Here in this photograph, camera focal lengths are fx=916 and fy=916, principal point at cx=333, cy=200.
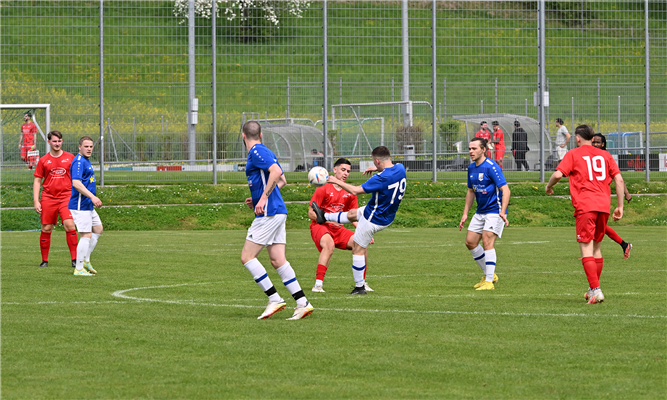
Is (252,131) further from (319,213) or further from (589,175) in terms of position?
(589,175)

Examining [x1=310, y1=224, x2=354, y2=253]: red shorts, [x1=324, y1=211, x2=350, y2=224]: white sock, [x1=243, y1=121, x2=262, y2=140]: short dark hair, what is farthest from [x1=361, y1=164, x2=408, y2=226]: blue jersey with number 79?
[x1=243, y1=121, x2=262, y2=140]: short dark hair

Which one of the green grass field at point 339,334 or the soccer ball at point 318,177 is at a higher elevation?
the soccer ball at point 318,177

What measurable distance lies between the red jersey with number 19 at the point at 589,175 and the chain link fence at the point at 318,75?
16009mm

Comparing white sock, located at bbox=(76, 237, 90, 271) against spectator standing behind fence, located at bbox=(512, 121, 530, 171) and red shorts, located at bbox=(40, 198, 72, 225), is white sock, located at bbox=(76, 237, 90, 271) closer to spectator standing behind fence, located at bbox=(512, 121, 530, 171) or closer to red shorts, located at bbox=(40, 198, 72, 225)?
red shorts, located at bbox=(40, 198, 72, 225)

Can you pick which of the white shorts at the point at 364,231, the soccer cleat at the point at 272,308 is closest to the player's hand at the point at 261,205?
the soccer cleat at the point at 272,308

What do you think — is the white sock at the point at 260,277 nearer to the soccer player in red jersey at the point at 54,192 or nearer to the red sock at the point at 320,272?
the red sock at the point at 320,272

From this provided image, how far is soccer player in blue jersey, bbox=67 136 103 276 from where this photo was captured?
43.5 ft

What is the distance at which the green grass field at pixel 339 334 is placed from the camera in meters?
6.06

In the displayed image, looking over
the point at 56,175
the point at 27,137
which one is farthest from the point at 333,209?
the point at 27,137

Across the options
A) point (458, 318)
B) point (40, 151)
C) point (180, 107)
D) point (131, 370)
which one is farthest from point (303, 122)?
point (131, 370)

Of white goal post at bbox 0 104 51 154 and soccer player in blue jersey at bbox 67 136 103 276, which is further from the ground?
white goal post at bbox 0 104 51 154

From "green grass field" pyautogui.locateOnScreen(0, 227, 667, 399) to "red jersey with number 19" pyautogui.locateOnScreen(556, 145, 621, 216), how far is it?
1.09 metres

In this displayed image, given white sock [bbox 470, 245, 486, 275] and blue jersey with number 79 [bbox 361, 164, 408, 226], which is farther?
white sock [bbox 470, 245, 486, 275]

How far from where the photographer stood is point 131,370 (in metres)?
6.52
